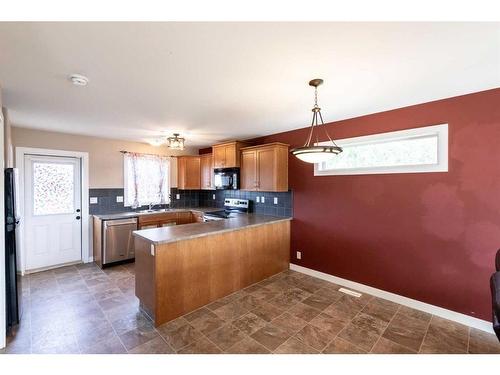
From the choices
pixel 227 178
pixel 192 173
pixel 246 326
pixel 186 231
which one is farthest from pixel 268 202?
pixel 246 326

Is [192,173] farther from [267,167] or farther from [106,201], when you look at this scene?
[267,167]

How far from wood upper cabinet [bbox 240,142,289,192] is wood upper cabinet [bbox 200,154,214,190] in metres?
1.19

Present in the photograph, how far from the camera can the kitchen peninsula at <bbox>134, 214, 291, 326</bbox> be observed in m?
2.40

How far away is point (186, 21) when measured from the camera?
1.28 metres

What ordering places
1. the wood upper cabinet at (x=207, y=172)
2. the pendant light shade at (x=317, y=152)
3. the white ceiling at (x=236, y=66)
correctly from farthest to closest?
1. the wood upper cabinet at (x=207, y=172)
2. the pendant light shade at (x=317, y=152)
3. the white ceiling at (x=236, y=66)

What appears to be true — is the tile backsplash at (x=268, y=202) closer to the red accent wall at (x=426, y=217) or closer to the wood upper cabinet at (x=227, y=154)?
the red accent wall at (x=426, y=217)

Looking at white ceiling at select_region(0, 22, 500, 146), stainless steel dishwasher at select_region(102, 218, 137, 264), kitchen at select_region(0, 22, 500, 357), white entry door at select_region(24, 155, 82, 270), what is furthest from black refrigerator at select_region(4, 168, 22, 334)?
white entry door at select_region(24, 155, 82, 270)

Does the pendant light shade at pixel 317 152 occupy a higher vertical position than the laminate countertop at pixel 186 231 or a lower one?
higher

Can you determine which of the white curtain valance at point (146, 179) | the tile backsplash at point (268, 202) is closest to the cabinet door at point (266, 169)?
the tile backsplash at point (268, 202)

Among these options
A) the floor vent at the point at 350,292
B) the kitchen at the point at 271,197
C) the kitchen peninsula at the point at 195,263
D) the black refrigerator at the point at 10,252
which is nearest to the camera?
the kitchen at the point at 271,197

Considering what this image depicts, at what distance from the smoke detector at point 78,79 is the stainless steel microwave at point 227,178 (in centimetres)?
274

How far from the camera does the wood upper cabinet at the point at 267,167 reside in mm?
3795

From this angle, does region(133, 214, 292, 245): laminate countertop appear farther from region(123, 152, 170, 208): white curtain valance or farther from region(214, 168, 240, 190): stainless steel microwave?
region(123, 152, 170, 208): white curtain valance
